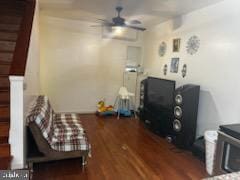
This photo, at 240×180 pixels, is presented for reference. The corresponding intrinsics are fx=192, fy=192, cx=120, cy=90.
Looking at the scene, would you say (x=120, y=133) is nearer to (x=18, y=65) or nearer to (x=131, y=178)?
(x=131, y=178)

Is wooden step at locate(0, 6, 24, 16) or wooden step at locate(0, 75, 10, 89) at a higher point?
wooden step at locate(0, 6, 24, 16)

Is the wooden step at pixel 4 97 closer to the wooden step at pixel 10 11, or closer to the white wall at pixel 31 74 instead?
the white wall at pixel 31 74

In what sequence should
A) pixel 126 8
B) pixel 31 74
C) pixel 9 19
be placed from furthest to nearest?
pixel 126 8, pixel 9 19, pixel 31 74

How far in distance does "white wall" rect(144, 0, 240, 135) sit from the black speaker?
7.5 inches

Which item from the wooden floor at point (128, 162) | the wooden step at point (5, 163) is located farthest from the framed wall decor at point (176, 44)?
the wooden step at point (5, 163)

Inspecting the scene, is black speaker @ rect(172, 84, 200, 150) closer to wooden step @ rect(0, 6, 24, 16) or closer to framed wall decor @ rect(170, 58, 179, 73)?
framed wall decor @ rect(170, 58, 179, 73)

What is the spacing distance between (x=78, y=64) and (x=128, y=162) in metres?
3.26

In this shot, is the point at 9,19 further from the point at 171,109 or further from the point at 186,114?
the point at 186,114

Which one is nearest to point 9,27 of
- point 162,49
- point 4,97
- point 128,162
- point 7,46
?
point 7,46

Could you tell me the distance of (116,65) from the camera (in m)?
5.64

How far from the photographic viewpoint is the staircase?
6.15 ft

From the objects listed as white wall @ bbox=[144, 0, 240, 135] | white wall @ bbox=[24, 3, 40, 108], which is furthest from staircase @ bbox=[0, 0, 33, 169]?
white wall @ bbox=[144, 0, 240, 135]

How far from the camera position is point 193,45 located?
3682mm

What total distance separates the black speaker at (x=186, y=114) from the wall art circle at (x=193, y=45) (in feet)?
2.49
